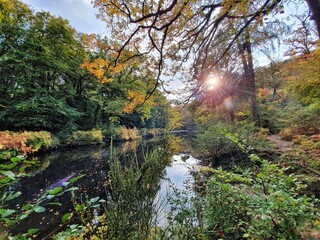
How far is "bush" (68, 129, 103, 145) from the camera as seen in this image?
1202cm

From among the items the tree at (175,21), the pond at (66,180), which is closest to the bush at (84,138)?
the pond at (66,180)

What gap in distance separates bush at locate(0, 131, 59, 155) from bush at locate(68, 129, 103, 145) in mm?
1743

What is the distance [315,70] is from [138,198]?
4.86m

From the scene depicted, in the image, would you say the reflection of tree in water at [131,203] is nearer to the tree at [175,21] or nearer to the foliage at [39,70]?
the tree at [175,21]

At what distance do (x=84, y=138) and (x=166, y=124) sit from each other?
8.96 meters

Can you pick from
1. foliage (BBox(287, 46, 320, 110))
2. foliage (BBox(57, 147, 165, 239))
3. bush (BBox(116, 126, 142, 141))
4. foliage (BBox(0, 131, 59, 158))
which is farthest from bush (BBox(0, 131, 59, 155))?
foliage (BBox(287, 46, 320, 110))

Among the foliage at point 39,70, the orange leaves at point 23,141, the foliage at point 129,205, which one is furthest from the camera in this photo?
the foliage at point 39,70

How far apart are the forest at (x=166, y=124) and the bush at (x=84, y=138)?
0.08 m

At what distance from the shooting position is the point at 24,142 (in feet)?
25.3

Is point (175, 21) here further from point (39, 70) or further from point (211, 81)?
point (39, 70)

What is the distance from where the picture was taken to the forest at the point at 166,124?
5.20 feet

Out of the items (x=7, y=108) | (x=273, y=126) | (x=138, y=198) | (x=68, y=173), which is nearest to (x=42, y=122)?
(x=7, y=108)

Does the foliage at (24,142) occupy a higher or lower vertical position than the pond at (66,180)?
higher

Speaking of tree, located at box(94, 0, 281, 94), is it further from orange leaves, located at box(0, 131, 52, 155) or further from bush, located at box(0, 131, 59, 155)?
orange leaves, located at box(0, 131, 52, 155)
